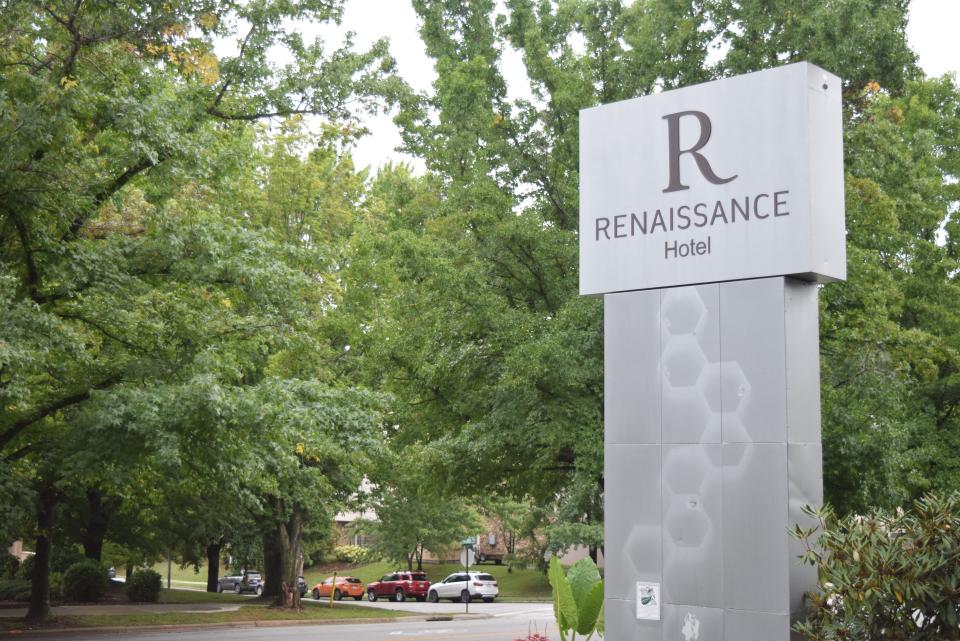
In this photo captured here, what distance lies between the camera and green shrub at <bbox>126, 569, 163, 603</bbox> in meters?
35.6

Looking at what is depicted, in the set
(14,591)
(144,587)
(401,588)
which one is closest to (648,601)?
(144,587)

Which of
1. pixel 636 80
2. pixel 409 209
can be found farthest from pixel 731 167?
pixel 409 209

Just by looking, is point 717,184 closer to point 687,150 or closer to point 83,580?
point 687,150

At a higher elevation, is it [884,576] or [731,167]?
[731,167]

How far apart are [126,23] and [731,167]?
31.9 ft

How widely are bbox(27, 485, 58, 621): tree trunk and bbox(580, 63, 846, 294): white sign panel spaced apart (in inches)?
765

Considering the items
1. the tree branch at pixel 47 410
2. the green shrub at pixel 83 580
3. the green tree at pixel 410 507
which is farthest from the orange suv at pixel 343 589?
the tree branch at pixel 47 410

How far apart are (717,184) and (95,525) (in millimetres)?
31554

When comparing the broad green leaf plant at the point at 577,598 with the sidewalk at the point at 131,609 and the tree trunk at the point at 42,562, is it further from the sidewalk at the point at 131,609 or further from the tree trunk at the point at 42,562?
the sidewalk at the point at 131,609

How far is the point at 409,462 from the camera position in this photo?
21938 mm

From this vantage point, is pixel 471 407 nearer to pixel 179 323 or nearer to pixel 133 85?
pixel 179 323

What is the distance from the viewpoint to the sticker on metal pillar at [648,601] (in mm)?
9070

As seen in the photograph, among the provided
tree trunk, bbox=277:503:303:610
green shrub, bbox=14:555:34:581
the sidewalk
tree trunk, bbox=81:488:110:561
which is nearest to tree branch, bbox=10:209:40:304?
the sidewalk

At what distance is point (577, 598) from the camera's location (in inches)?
463
